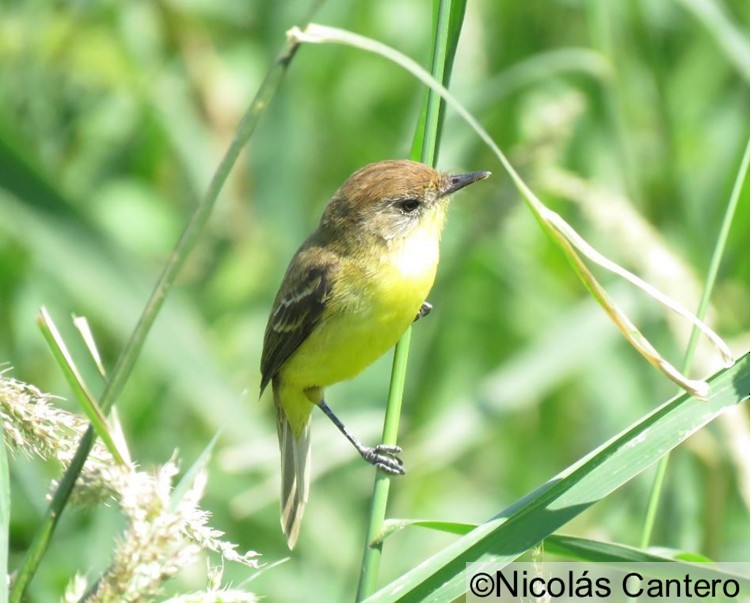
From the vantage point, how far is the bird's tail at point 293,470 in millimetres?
3936

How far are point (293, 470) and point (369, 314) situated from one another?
0.82 m

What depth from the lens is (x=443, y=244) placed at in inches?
199

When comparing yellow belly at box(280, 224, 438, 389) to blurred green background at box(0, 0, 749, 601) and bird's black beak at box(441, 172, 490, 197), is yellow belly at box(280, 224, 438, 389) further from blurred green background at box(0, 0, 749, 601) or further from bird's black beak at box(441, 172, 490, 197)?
blurred green background at box(0, 0, 749, 601)

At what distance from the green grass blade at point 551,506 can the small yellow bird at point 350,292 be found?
4.27ft

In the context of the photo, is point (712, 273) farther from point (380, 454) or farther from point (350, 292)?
point (350, 292)

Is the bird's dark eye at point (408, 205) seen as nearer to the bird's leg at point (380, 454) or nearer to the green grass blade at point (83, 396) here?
the bird's leg at point (380, 454)

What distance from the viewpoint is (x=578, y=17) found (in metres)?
5.93

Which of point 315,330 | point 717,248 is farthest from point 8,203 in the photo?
point 717,248

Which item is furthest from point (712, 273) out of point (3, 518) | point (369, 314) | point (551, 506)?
point (3, 518)

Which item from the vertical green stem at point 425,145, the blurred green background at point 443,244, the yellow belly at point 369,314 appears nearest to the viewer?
the vertical green stem at point 425,145

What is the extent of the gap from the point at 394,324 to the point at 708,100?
2827 mm

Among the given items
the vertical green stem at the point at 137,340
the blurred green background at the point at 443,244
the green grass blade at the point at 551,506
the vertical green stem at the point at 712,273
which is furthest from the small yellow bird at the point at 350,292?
the vertical green stem at the point at 137,340

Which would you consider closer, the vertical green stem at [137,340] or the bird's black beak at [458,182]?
the vertical green stem at [137,340]

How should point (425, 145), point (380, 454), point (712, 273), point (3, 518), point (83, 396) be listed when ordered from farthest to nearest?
point (380, 454) < point (425, 145) < point (712, 273) < point (3, 518) < point (83, 396)
